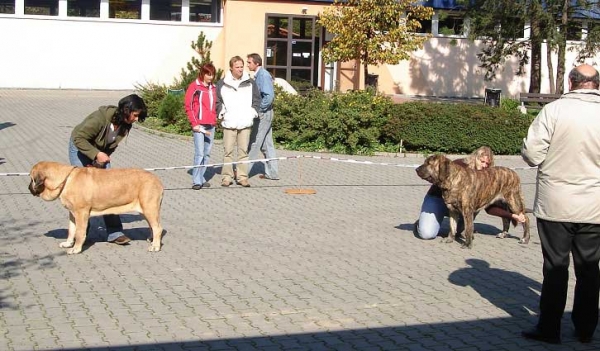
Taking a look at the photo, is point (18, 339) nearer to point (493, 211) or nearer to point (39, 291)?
point (39, 291)

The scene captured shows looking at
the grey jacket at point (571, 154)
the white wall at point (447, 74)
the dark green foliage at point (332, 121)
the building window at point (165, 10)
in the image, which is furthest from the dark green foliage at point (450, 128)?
the building window at point (165, 10)

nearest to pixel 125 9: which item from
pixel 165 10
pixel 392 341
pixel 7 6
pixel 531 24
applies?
pixel 165 10

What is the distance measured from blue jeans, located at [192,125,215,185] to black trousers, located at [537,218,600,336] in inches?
301

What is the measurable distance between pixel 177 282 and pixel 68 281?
975mm

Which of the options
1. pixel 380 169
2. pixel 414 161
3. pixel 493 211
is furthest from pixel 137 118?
pixel 414 161

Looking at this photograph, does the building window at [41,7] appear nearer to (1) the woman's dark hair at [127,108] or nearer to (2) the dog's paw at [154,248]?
(1) the woman's dark hair at [127,108]

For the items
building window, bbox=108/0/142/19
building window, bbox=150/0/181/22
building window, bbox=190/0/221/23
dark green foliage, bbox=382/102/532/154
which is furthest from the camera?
building window, bbox=190/0/221/23

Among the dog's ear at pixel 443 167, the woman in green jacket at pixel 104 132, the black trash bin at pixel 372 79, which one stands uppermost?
the black trash bin at pixel 372 79

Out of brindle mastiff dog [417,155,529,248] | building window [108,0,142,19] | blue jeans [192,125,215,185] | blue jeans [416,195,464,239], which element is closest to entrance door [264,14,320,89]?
building window [108,0,142,19]

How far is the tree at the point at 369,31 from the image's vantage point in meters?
26.0

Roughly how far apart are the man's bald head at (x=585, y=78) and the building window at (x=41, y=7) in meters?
26.9

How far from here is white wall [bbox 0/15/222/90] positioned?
30.4 metres

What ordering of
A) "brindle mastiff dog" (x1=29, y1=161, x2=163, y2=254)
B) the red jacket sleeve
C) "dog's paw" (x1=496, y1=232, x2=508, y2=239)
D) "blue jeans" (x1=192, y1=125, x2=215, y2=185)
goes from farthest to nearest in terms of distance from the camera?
"blue jeans" (x1=192, y1=125, x2=215, y2=185), the red jacket sleeve, "dog's paw" (x1=496, y1=232, x2=508, y2=239), "brindle mastiff dog" (x1=29, y1=161, x2=163, y2=254)

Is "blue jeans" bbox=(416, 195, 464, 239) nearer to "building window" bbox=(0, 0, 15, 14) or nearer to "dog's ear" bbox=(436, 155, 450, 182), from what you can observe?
"dog's ear" bbox=(436, 155, 450, 182)
